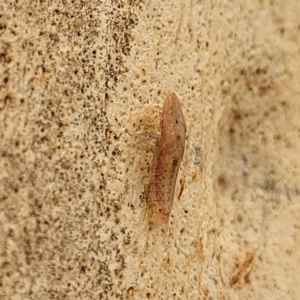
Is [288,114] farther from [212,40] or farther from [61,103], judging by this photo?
[61,103]

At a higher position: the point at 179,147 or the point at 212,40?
the point at 212,40

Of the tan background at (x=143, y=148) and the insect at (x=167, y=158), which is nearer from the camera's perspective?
the tan background at (x=143, y=148)

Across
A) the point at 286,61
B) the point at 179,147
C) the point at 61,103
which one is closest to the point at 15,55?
the point at 61,103

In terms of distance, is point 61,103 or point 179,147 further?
point 179,147
